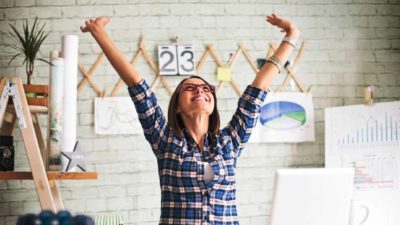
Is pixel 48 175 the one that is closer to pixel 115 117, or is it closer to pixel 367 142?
pixel 115 117

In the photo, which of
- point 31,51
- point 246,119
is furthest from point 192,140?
point 31,51

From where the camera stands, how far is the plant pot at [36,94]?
281 cm

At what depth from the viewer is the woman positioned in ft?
6.45

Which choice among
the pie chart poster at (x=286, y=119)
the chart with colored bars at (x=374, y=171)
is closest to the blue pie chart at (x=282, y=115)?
the pie chart poster at (x=286, y=119)

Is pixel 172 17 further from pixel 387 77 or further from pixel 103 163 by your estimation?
pixel 387 77

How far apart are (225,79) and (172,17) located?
0.49 meters

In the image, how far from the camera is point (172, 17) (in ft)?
12.1

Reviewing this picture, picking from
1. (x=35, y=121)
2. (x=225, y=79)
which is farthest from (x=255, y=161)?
(x=35, y=121)

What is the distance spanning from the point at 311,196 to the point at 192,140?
0.44 metres

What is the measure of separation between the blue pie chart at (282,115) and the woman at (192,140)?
62.8 inches

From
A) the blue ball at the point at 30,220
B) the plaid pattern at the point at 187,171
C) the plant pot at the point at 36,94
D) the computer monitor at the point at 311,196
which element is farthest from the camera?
the plant pot at the point at 36,94

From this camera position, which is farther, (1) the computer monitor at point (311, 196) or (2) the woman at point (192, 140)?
(2) the woman at point (192, 140)

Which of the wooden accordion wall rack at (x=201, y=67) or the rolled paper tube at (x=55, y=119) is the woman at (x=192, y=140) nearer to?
the rolled paper tube at (x=55, y=119)

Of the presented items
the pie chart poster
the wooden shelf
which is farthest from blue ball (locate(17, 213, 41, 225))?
the pie chart poster
